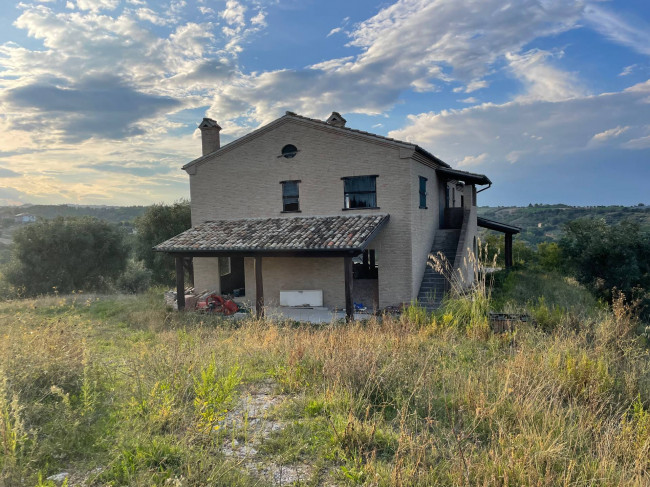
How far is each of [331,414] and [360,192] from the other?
449 inches

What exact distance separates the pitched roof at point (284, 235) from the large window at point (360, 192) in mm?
530

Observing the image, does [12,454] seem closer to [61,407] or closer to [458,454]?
[61,407]

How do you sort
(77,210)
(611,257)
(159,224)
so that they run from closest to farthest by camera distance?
(611,257) → (159,224) → (77,210)

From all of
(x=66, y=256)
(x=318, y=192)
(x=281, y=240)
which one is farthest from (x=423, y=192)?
(x=66, y=256)

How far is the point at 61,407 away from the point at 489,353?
5862mm

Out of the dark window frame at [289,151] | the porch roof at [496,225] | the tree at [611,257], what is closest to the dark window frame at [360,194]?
the dark window frame at [289,151]

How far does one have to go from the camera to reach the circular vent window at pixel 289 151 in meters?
15.5

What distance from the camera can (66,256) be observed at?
26359 millimetres

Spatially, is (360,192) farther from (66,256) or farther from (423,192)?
(66,256)

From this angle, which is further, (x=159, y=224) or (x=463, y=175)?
(x=159, y=224)

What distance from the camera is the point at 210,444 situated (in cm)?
366

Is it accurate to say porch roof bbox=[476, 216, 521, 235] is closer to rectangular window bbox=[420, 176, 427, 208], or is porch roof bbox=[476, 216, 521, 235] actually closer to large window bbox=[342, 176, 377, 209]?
rectangular window bbox=[420, 176, 427, 208]

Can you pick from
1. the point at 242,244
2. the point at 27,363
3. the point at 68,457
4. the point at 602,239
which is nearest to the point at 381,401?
the point at 68,457

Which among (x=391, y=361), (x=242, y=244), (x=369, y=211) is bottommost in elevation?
(x=391, y=361)
